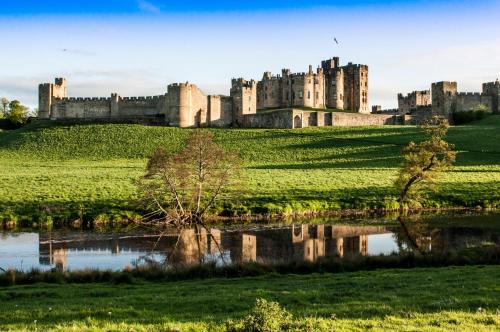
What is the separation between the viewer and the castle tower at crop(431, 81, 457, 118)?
313 feet

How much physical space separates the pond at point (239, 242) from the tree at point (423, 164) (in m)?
4.91

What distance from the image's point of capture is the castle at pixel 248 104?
8156 centimetres

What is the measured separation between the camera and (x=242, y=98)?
280ft

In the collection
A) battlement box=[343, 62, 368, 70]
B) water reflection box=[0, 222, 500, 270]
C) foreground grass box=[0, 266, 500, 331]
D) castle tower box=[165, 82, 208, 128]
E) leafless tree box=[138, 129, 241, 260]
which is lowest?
water reflection box=[0, 222, 500, 270]

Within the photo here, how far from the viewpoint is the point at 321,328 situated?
10164 mm

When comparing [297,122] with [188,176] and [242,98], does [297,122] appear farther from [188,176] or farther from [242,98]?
[188,176]

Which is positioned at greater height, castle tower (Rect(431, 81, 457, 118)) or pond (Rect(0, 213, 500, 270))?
castle tower (Rect(431, 81, 457, 118))

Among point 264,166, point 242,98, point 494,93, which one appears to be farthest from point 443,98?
point 264,166

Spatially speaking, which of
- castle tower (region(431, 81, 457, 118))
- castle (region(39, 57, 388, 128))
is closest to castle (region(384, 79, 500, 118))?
castle tower (region(431, 81, 457, 118))

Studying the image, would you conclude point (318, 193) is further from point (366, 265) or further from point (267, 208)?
point (366, 265)

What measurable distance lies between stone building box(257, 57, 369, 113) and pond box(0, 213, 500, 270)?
63742mm

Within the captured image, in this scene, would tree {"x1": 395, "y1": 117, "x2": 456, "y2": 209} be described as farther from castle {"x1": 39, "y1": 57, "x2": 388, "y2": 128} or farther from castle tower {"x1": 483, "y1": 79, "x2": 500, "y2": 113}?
castle tower {"x1": 483, "y1": 79, "x2": 500, "y2": 113}

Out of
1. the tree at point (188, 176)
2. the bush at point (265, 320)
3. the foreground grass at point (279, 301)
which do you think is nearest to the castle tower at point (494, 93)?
the tree at point (188, 176)

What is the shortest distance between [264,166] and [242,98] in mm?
29396
